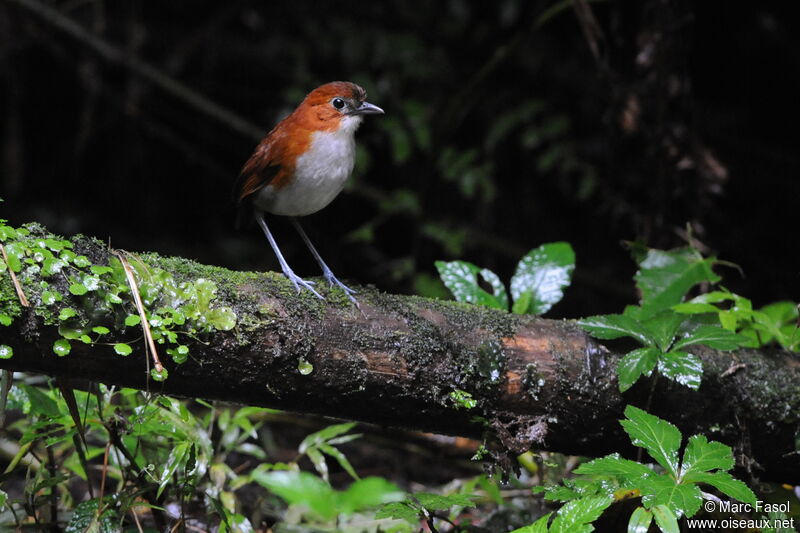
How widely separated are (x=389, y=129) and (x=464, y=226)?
2.96 ft

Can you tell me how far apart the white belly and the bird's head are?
65 mm

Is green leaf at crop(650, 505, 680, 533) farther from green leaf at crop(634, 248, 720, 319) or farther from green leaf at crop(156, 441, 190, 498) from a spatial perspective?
green leaf at crop(156, 441, 190, 498)

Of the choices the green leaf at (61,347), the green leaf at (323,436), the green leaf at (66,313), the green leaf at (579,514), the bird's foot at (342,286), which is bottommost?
the green leaf at (323,436)

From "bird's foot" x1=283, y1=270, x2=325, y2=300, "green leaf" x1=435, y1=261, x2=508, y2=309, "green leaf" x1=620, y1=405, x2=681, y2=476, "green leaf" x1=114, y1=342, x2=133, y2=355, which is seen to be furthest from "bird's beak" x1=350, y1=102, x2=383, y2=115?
"green leaf" x1=620, y1=405, x2=681, y2=476

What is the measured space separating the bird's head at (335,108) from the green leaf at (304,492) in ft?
6.56

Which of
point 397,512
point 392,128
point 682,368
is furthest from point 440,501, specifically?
point 392,128

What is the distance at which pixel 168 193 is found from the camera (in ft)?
19.2

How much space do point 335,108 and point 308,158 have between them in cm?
32

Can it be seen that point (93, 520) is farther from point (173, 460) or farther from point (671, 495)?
point (671, 495)

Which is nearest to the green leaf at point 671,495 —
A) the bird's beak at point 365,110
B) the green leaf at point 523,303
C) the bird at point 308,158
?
the green leaf at point 523,303

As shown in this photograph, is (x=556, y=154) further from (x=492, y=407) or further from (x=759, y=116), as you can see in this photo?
(x=492, y=407)

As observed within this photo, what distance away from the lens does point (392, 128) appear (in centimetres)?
514

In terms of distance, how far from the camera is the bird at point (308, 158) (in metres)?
2.96

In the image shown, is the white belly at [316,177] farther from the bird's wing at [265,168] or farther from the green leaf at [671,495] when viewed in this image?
the green leaf at [671,495]
